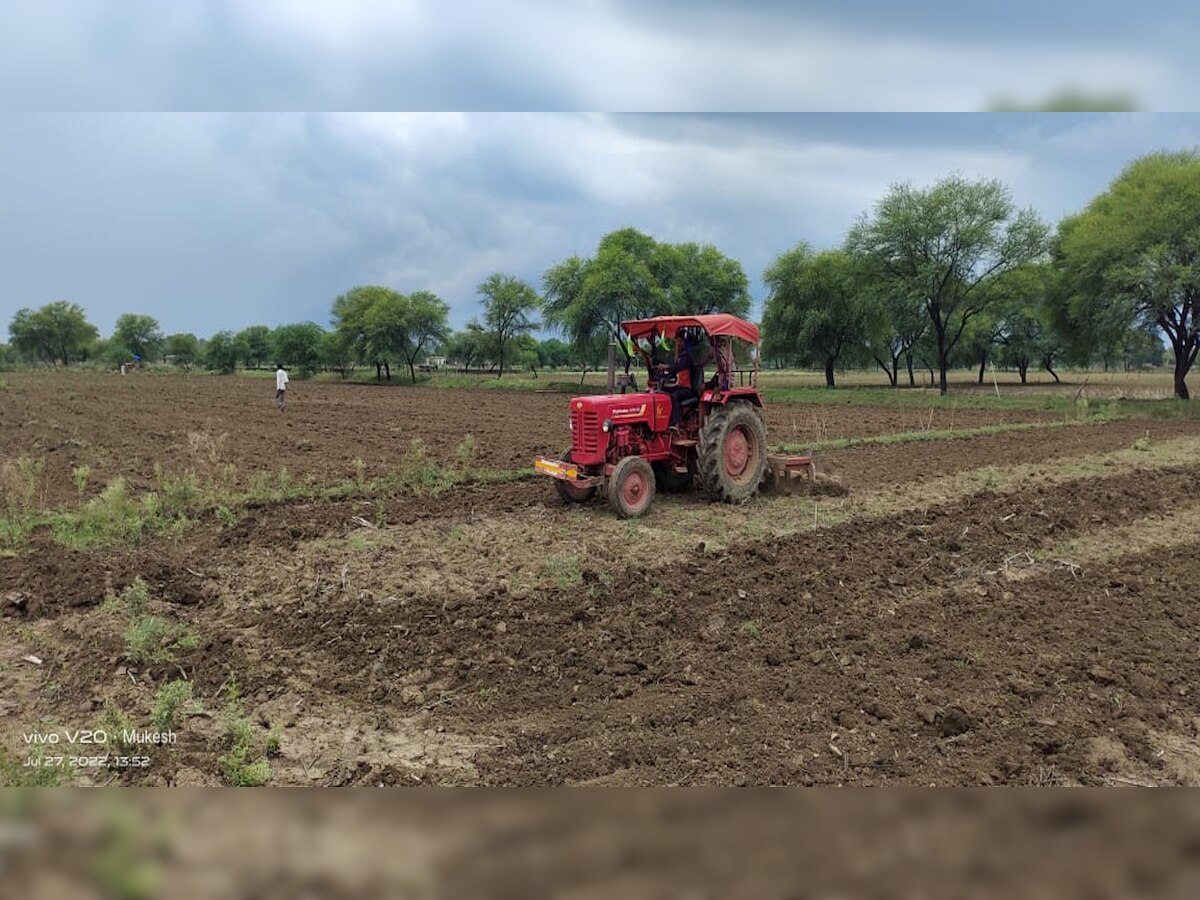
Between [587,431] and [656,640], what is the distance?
11.2 feet

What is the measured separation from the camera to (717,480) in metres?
8.41

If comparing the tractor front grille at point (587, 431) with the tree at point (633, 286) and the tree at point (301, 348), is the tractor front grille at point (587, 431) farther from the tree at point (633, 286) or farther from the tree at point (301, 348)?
the tree at point (633, 286)

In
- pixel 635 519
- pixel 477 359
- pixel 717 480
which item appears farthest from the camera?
pixel 477 359

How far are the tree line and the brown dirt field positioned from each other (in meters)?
2.20

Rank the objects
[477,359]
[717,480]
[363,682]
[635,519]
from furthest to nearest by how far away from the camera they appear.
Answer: [477,359] → [717,480] → [635,519] → [363,682]

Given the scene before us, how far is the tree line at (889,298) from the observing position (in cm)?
2445

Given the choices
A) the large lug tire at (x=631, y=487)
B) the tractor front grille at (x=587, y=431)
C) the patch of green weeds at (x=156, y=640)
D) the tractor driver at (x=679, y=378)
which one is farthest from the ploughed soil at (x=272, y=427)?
the patch of green weeds at (x=156, y=640)

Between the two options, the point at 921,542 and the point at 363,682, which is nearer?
the point at 363,682

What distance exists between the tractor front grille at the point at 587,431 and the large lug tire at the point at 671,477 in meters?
1.25

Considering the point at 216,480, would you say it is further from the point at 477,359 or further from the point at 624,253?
the point at 477,359

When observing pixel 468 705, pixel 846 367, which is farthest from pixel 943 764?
pixel 846 367

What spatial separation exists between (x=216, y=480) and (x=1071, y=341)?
41.5 m

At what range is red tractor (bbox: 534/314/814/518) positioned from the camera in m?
7.75

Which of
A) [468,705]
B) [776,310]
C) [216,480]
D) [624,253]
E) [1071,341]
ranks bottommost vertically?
[468,705]
